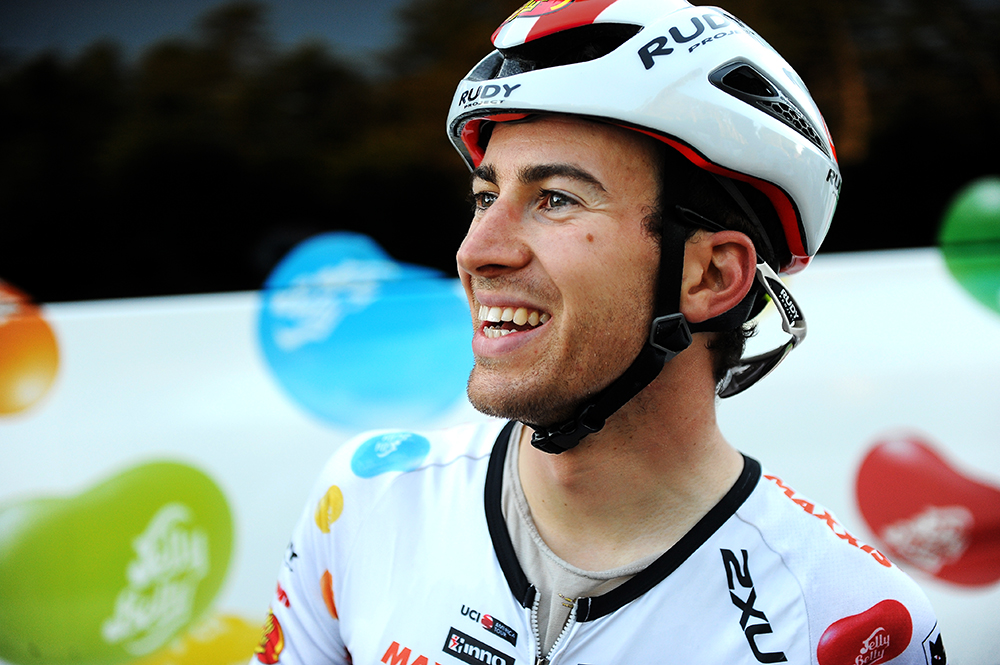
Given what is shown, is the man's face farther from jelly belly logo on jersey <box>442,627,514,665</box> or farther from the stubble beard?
jelly belly logo on jersey <box>442,627,514,665</box>

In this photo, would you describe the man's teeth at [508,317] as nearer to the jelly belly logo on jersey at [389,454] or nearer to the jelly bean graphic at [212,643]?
the jelly belly logo on jersey at [389,454]

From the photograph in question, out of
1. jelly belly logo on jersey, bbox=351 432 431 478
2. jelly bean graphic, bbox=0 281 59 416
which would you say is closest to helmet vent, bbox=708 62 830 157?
jelly belly logo on jersey, bbox=351 432 431 478

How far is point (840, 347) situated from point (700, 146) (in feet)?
6.88

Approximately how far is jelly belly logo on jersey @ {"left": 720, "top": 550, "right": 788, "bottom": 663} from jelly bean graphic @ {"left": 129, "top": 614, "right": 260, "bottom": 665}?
195 centimetres

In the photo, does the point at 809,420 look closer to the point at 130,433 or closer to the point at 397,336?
the point at 397,336

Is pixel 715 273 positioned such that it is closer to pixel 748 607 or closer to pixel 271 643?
pixel 748 607

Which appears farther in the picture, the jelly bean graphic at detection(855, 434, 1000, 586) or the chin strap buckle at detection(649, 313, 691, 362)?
the jelly bean graphic at detection(855, 434, 1000, 586)

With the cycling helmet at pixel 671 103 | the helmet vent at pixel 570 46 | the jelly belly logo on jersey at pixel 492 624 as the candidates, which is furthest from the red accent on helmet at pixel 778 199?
the jelly belly logo on jersey at pixel 492 624

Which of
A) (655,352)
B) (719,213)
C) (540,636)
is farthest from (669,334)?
(540,636)

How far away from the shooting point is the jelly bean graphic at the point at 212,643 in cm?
301

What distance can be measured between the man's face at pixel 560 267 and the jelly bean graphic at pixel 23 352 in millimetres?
1731

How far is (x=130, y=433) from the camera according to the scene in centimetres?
285

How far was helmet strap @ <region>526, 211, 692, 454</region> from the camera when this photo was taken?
1.74m

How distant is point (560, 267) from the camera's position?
1.67m
